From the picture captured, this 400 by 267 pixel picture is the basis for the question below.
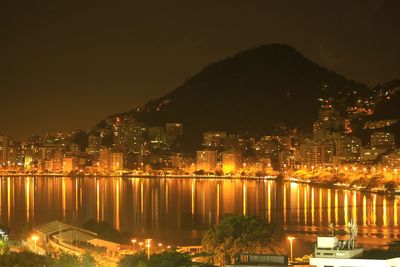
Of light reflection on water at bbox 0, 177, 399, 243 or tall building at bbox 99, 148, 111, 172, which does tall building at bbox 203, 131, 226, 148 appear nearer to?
tall building at bbox 99, 148, 111, 172

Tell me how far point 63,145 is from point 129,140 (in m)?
6.34

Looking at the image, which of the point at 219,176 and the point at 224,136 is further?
the point at 224,136

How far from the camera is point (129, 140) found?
191 ft

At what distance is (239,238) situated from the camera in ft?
28.2

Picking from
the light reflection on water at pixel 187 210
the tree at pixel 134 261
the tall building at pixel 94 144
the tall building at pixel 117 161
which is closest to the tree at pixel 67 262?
the tree at pixel 134 261

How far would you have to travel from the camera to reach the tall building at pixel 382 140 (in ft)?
139

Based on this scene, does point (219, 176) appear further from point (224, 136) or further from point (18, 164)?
point (18, 164)

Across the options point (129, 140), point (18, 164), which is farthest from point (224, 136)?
point (18, 164)

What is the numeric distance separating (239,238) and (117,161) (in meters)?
44.4

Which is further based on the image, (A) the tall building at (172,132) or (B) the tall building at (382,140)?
(A) the tall building at (172,132)

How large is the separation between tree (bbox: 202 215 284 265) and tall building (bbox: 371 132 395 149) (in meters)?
34.3

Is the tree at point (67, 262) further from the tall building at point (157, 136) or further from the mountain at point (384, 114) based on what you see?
the tall building at point (157, 136)

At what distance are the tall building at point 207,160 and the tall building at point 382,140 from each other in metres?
10.8

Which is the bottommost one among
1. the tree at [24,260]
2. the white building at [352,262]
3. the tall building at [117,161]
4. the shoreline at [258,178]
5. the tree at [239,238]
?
the shoreline at [258,178]
